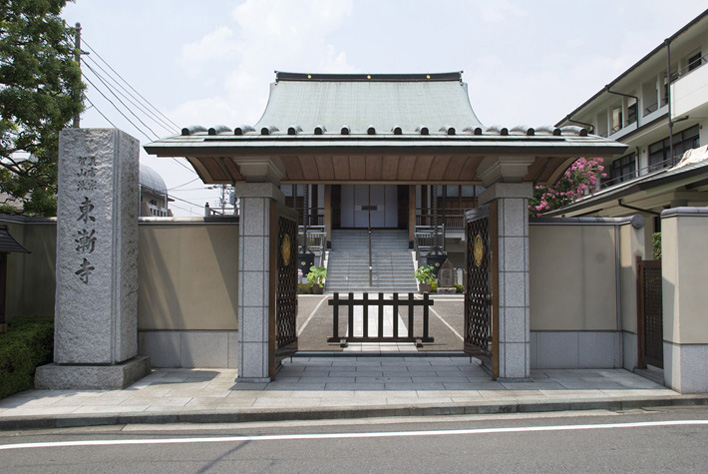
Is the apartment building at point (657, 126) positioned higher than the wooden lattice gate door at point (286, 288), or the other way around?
the apartment building at point (657, 126)

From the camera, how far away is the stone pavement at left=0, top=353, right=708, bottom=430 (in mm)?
5777

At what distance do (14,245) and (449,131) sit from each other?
6.88 m

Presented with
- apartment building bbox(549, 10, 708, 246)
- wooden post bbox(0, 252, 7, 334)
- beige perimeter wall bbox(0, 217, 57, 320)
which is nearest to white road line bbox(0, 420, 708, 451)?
wooden post bbox(0, 252, 7, 334)

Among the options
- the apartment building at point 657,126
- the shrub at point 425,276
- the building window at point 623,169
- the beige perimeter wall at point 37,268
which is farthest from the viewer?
the building window at point 623,169

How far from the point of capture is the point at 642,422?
5.52 meters

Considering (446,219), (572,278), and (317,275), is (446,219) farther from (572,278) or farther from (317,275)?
(572,278)

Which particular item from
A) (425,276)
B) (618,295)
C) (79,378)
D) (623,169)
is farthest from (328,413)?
(623,169)

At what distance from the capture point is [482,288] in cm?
786

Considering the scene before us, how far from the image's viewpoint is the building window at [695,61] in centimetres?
1903

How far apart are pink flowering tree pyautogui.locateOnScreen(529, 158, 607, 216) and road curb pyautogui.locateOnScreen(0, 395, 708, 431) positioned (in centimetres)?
1296

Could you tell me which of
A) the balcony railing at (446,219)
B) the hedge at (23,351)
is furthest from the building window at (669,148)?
the hedge at (23,351)

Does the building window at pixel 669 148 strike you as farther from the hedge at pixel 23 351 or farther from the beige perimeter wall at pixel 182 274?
the hedge at pixel 23 351

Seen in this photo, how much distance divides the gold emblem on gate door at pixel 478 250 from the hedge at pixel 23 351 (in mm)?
7031

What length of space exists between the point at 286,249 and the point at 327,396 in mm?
2737
